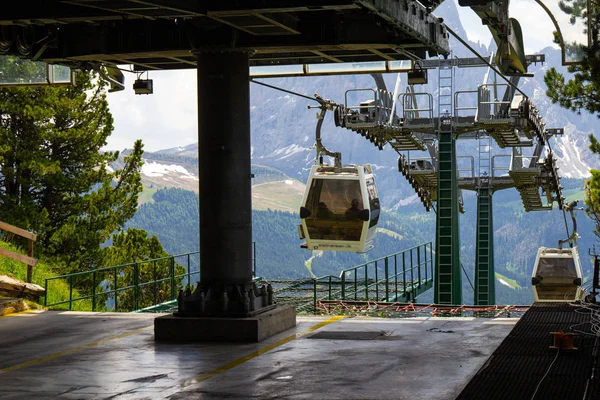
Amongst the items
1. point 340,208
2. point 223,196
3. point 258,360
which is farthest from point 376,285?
point 258,360

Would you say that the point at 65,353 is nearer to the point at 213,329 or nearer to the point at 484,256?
the point at 213,329

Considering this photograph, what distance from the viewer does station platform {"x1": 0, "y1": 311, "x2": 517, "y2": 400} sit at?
31.0ft

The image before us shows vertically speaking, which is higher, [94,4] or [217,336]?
[94,4]

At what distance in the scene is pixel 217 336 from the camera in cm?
1278

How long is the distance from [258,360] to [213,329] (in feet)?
5.78

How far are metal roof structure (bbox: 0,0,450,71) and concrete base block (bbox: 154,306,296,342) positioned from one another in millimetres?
3464

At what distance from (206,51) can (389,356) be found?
466cm

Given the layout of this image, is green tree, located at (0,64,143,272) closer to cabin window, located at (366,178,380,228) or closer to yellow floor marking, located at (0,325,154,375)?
cabin window, located at (366,178,380,228)

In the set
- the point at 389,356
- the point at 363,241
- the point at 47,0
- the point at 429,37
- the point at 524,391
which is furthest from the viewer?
the point at 363,241

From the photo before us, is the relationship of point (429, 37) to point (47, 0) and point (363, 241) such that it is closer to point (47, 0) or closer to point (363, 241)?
point (47, 0)

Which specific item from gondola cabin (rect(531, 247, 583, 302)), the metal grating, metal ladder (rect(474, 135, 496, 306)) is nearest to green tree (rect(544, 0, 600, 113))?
the metal grating

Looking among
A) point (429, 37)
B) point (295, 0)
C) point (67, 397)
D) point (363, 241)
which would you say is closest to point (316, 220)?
point (363, 241)

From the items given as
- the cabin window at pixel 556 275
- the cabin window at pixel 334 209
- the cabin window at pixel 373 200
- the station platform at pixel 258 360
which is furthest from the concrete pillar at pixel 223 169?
the cabin window at pixel 556 275

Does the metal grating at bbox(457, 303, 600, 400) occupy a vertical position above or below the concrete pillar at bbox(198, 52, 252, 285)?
below
